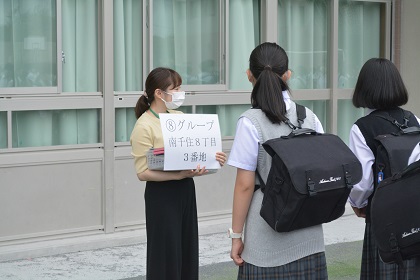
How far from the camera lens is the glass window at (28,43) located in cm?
754

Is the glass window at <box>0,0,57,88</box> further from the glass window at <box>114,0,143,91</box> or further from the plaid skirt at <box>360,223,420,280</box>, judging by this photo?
the plaid skirt at <box>360,223,420,280</box>

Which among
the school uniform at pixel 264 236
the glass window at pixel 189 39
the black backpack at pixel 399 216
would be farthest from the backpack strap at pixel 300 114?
the glass window at pixel 189 39

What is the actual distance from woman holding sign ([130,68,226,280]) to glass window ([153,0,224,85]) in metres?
2.88

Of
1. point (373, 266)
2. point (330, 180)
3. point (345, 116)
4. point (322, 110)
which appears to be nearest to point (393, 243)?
point (330, 180)

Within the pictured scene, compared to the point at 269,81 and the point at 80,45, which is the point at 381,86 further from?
the point at 80,45

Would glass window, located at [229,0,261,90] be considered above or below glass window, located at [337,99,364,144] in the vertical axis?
above

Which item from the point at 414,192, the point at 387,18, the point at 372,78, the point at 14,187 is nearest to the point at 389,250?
the point at 414,192

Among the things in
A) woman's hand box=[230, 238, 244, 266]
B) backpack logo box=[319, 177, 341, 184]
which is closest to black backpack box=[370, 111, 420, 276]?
backpack logo box=[319, 177, 341, 184]

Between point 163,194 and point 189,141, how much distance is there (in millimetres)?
466

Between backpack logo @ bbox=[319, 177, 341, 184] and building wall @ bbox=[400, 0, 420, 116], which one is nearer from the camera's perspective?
backpack logo @ bbox=[319, 177, 341, 184]

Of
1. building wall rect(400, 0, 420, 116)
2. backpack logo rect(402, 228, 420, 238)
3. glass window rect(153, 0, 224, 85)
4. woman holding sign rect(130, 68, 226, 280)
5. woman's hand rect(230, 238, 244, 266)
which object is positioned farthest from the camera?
building wall rect(400, 0, 420, 116)

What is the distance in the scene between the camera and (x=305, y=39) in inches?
384

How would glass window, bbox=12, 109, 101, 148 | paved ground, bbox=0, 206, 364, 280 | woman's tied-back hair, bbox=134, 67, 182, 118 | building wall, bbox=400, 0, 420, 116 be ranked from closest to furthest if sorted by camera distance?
woman's tied-back hair, bbox=134, 67, 182, 118 → paved ground, bbox=0, 206, 364, 280 → glass window, bbox=12, 109, 101, 148 → building wall, bbox=400, 0, 420, 116

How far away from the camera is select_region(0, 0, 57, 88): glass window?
7539 mm
